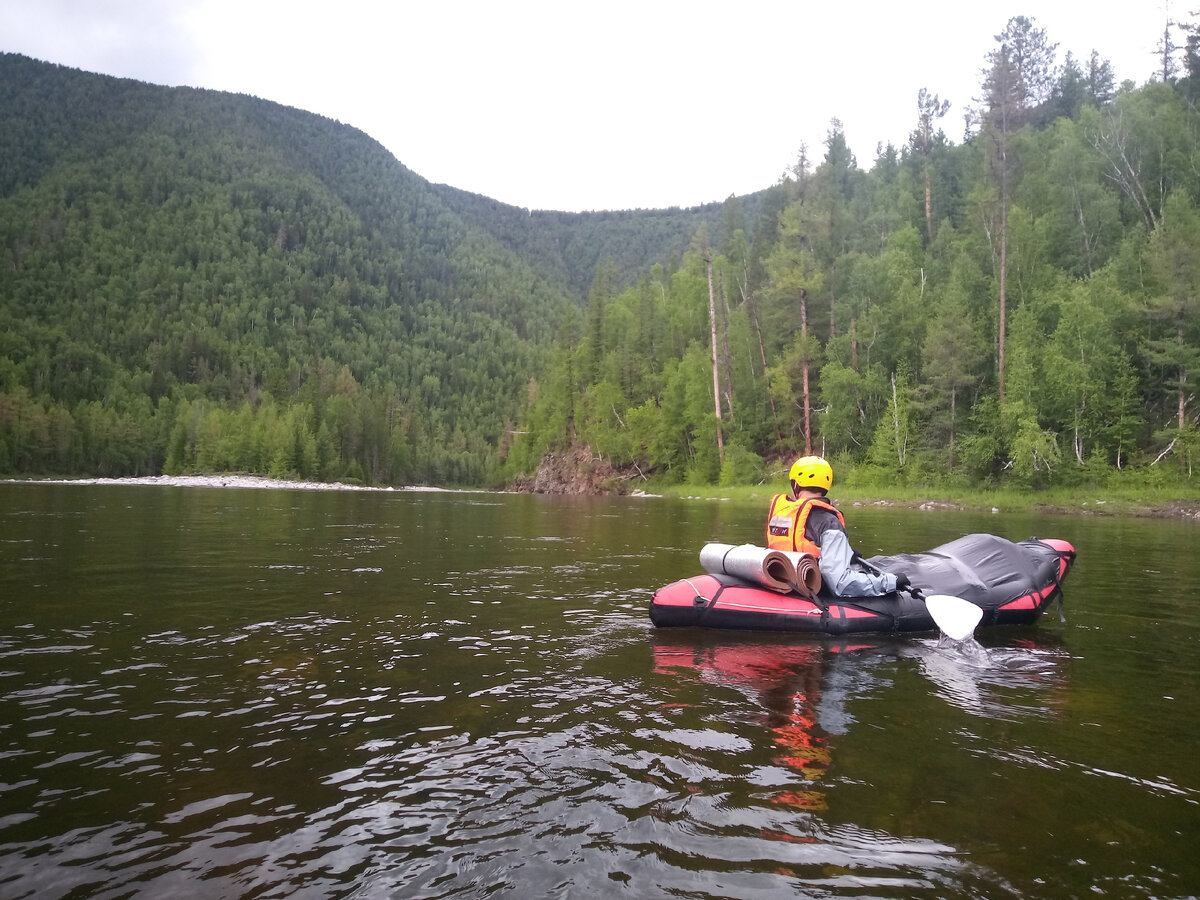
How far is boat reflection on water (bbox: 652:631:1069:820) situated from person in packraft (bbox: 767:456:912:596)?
651mm

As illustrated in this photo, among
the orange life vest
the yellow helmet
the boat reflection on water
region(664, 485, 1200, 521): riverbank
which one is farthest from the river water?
region(664, 485, 1200, 521): riverbank

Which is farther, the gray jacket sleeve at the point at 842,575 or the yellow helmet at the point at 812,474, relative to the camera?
the yellow helmet at the point at 812,474

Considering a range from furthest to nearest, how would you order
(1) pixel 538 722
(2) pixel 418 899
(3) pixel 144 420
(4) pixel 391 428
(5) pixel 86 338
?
(5) pixel 86 338
(4) pixel 391 428
(3) pixel 144 420
(1) pixel 538 722
(2) pixel 418 899

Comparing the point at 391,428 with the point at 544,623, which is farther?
the point at 391,428

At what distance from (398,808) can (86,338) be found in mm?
184702

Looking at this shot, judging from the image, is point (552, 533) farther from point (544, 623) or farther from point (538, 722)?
point (538, 722)

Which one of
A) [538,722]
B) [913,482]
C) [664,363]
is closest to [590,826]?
[538,722]

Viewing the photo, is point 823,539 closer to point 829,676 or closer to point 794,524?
point 794,524

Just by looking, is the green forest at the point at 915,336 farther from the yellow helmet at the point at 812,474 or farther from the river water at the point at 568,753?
the yellow helmet at the point at 812,474

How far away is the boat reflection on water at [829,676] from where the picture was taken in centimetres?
531

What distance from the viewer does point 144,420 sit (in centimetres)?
11081

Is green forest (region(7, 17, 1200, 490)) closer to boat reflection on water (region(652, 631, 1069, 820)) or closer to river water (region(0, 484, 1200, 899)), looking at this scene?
river water (region(0, 484, 1200, 899))

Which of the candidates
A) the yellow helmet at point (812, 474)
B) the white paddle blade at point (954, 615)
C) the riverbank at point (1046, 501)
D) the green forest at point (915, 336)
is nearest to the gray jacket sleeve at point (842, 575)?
the white paddle blade at point (954, 615)

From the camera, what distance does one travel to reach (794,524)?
29.1 ft
